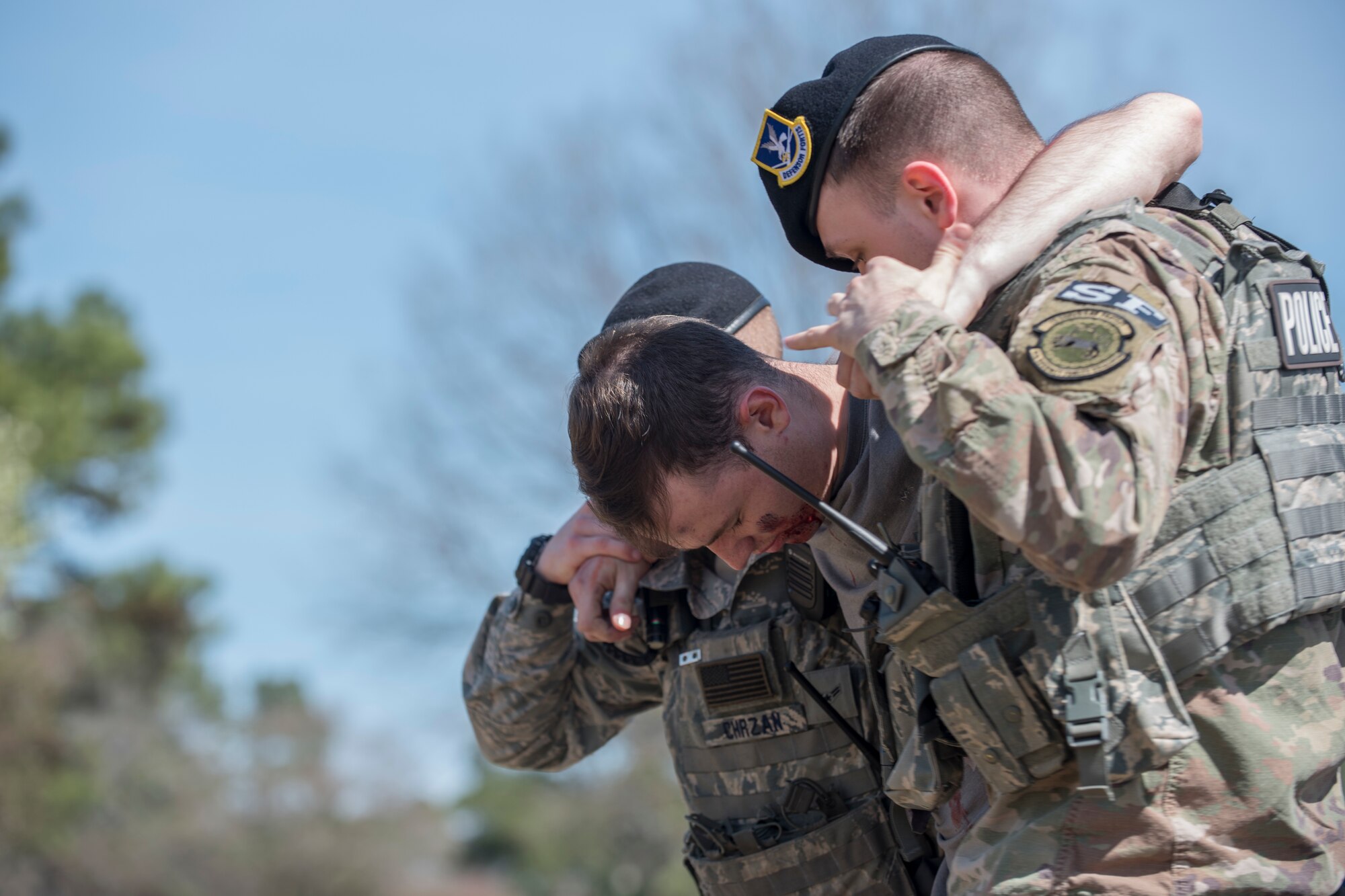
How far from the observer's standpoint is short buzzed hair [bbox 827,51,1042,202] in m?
2.46

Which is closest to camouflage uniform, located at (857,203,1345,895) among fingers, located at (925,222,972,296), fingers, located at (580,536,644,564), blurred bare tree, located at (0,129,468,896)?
fingers, located at (925,222,972,296)

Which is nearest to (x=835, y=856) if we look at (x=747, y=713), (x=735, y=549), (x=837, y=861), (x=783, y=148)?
(x=837, y=861)

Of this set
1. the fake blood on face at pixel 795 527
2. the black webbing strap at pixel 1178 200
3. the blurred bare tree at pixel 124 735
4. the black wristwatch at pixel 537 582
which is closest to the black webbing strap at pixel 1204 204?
the black webbing strap at pixel 1178 200

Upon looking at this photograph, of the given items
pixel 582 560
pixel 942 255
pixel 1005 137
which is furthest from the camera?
pixel 582 560

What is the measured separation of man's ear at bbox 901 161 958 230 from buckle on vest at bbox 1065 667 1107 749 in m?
0.94

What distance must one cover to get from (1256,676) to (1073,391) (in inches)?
23.8

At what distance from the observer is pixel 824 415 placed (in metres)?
2.93

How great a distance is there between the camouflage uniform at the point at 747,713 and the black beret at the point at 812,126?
2.76 ft

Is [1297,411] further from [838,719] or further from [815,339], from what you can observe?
[838,719]

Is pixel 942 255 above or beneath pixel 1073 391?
above

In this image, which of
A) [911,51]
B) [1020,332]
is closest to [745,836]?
[1020,332]

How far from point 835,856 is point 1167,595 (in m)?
1.26

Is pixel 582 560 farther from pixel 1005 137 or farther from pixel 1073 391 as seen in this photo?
pixel 1073 391

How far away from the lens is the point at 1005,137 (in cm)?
250
